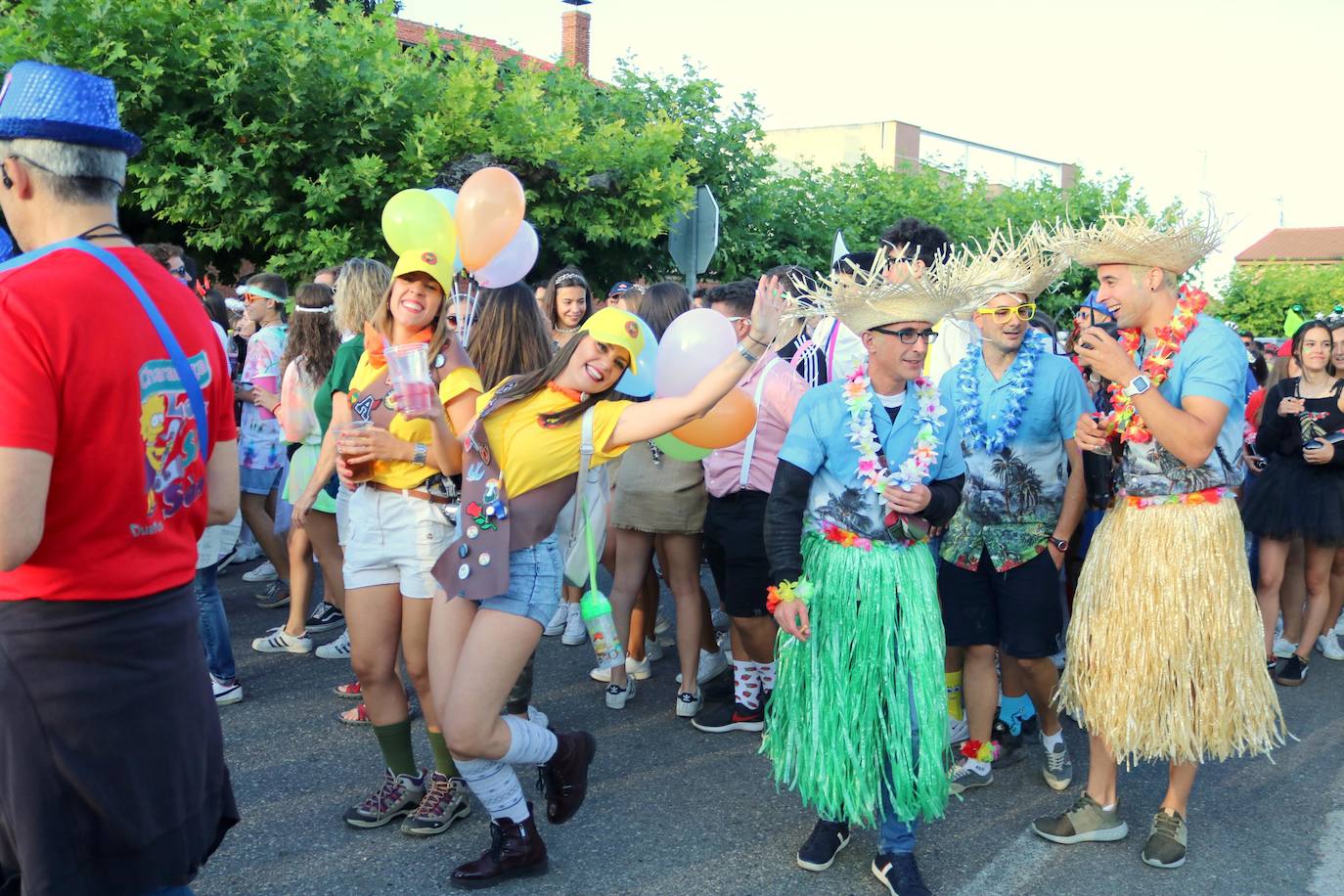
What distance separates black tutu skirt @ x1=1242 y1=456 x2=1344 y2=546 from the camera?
6.12 metres

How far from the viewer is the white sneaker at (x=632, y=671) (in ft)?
18.1

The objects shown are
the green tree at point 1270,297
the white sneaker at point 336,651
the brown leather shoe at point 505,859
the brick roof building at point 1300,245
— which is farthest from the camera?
the brick roof building at point 1300,245

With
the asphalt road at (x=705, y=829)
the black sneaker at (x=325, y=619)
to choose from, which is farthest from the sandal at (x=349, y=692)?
the black sneaker at (x=325, y=619)

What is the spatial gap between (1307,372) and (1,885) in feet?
21.9

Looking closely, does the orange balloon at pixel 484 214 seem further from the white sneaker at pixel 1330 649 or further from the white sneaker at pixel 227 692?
the white sneaker at pixel 1330 649

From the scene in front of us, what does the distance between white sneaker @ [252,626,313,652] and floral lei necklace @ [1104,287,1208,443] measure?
14.0ft

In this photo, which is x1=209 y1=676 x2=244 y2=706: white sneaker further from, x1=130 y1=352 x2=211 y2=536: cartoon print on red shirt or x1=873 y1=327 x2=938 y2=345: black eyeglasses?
x1=873 y1=327 x2=938 y2=345: black eyeglasses

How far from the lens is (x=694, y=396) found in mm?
3271

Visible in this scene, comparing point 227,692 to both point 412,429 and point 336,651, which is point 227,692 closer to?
point 336,651

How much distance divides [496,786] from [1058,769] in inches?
94.1

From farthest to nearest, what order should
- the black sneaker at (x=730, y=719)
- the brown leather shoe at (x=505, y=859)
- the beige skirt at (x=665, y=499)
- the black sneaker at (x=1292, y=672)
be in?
the black sneaker at (x=1292, y=672), the beige skirt at (x=665, y=499), the black sneaker at (x=730, y=719), the brown leather shoe at (x=505, y=859)

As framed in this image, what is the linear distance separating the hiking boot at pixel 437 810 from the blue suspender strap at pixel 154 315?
2.04 m

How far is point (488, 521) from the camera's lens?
11.3 feet

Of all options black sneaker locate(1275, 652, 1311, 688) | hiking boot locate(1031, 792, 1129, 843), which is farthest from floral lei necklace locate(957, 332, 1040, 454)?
black sneaker locate(1275, 652, 1311, 688)
